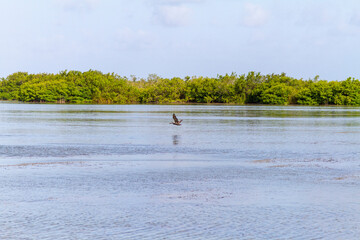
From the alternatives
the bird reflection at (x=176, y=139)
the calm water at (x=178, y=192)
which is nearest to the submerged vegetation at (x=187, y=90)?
the bird reflection at (x=176, y=139)

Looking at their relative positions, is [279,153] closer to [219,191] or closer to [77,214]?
[219,191]

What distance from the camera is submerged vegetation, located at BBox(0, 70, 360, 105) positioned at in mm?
137125

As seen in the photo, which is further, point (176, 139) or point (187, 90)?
point (187, 90)

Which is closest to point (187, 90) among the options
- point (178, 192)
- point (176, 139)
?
point (176, 139)

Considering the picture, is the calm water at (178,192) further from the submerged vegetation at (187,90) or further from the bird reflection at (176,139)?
the submerged vegetation at (187,90)

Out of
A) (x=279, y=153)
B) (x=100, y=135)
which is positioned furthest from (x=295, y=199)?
(x=100, y=135)

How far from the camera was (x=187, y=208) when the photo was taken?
11.0 metres

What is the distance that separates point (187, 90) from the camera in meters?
150

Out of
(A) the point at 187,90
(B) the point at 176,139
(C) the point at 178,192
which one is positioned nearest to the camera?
(C) the point at 178,192

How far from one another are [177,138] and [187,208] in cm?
1779

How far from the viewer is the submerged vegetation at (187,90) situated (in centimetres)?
13712

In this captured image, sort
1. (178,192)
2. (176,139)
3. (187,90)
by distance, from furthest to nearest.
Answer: (187,90) → (176,139) → (178,192)

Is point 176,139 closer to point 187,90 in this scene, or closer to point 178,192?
point 178,192

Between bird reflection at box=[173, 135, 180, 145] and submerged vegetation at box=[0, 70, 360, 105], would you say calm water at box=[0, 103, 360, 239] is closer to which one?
bird reflection at box=[173, 135, 180, 145]
